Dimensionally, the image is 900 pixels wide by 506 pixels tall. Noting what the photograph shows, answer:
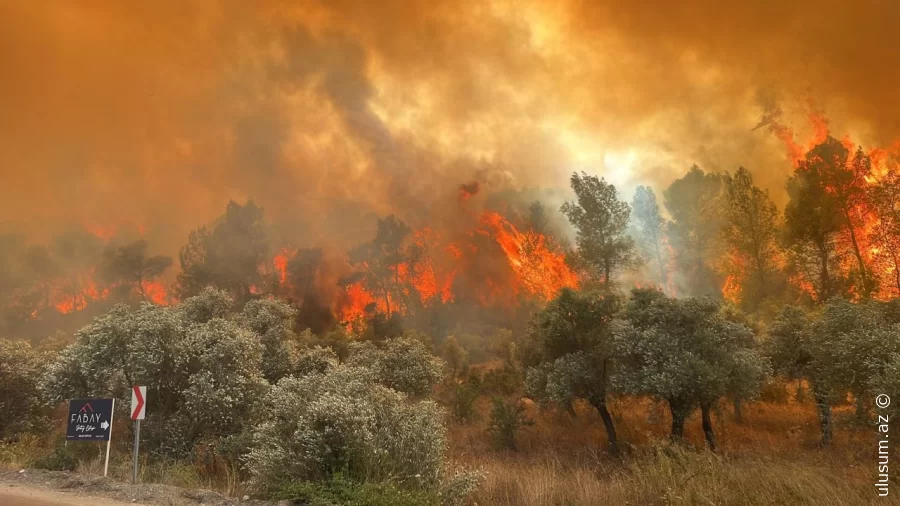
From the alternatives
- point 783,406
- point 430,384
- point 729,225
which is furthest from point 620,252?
point 430,384

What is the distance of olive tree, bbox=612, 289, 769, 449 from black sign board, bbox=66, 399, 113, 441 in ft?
74.7

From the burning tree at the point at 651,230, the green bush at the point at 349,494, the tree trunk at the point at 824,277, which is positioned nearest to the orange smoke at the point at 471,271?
the burning tree at the point at 651,230

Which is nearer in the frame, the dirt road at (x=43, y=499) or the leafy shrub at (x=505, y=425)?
the dirt road at (x=43, y=499)

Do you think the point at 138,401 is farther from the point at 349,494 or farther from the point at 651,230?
the point at 651,230

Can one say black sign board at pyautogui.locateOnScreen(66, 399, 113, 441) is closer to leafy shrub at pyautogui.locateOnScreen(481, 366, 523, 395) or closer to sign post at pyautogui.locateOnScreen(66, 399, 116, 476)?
sign post at pyautogui.locateOnScreen(66, 399, 116, 476)

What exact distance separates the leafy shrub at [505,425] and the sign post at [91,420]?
21.9m

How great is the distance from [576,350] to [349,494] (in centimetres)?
2141

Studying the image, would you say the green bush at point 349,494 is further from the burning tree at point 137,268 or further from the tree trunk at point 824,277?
the burning tree at point 137,268

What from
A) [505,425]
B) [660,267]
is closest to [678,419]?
[505,425]

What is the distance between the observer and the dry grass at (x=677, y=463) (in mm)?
11242

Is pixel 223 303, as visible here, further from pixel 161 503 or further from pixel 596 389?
pixel 596 389

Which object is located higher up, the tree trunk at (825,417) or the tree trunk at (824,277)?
the tree trunk at (824,277)

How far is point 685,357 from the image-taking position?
2294 cm

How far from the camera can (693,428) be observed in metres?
29.2
